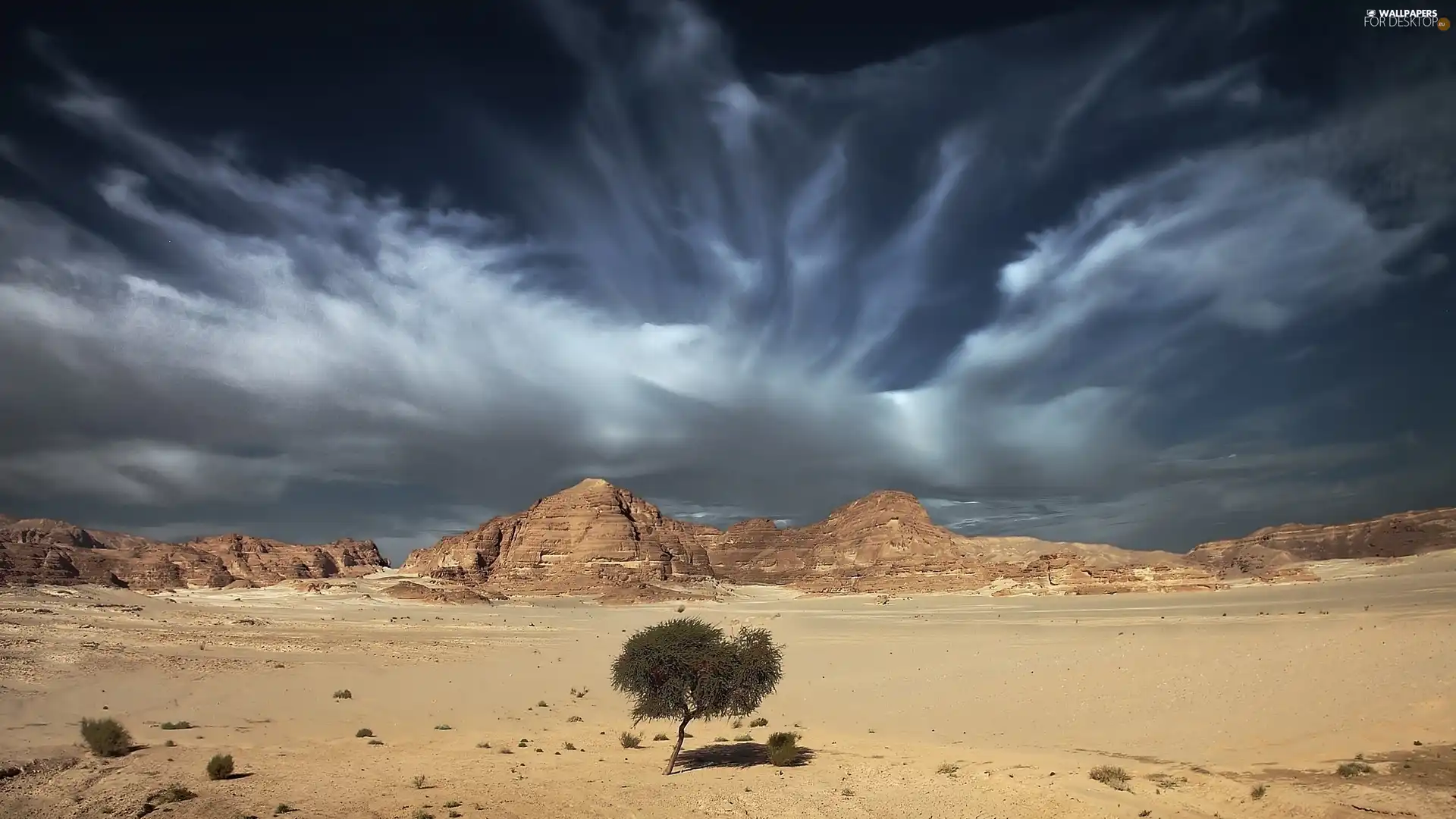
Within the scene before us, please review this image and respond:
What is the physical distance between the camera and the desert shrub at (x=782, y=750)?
1875 cm

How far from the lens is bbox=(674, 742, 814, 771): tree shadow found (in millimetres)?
19062

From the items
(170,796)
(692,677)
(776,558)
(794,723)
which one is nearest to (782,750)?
(692,677)

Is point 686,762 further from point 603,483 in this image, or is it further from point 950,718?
point 603,483

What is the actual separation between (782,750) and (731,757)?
2070mm

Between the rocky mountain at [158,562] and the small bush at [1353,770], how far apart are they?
113879 millimetres

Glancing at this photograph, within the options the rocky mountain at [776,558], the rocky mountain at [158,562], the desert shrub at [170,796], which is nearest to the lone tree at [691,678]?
the desert shrub at [170,796]

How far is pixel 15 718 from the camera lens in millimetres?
20188

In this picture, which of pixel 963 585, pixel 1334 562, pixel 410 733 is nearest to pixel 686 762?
pixel 410 733

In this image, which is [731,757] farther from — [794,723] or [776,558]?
[776,558]

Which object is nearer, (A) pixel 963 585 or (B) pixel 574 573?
(A) pixel 963 585

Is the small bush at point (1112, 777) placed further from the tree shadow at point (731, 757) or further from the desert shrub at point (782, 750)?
the desert shrub at point (782, 750)

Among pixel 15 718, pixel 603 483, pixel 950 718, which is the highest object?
pixel 603 483

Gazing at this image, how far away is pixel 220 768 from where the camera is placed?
15320 mm

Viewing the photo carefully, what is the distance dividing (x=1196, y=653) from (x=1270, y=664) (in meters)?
3.48
